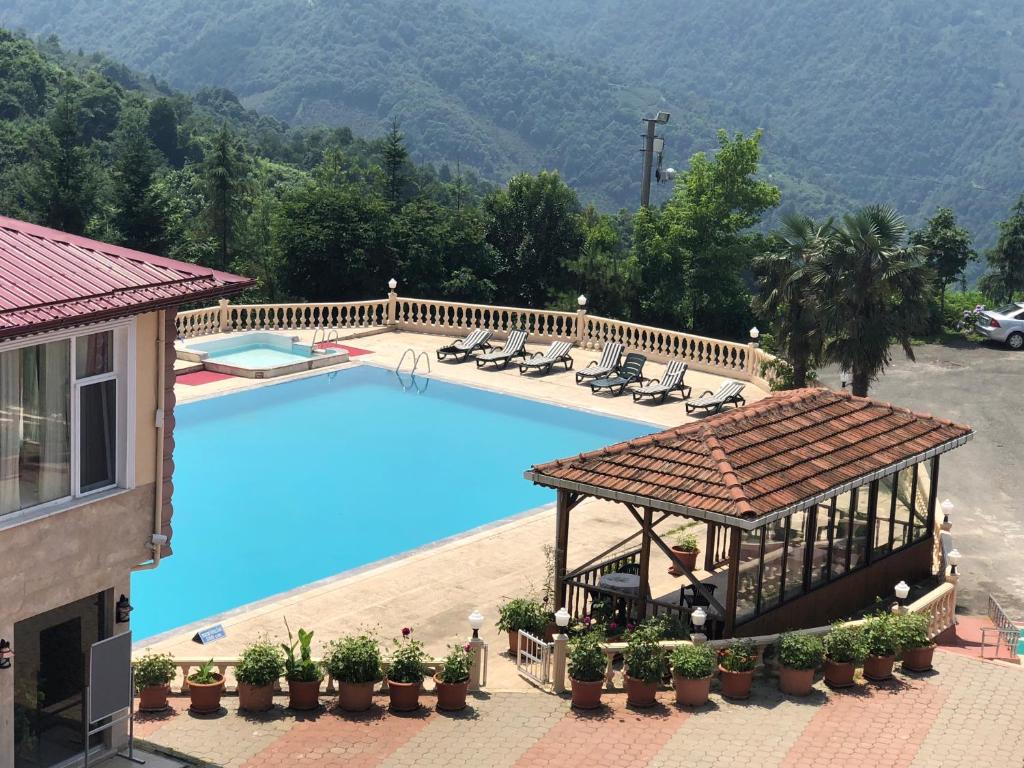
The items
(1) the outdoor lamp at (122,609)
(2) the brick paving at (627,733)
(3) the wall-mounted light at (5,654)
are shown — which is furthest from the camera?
(2) the brick paving at (627,733)

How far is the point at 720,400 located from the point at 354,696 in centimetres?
1828

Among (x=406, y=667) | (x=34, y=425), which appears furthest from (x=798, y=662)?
(x=34, y=425)

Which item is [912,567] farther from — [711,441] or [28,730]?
[28,730]

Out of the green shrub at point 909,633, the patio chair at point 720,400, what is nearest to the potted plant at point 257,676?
the green shrub at point 909,633

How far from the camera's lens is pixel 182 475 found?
2842 cm

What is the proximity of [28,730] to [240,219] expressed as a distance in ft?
202

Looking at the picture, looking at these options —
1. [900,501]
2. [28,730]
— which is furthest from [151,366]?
[900,501]

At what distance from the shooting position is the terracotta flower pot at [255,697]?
51.4ft

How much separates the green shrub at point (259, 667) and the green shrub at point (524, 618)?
346 centimetres

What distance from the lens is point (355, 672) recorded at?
1577 cm

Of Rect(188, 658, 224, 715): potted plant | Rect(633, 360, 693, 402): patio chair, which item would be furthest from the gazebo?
Rect(633, 360, 693, 402): patio chair

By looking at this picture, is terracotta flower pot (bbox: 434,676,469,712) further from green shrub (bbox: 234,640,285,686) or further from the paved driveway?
the paved driveway

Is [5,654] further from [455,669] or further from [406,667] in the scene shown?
[455,669]

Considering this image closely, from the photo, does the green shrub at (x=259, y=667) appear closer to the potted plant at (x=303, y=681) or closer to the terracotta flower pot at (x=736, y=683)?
the potted plant at (x=303, y=681)
